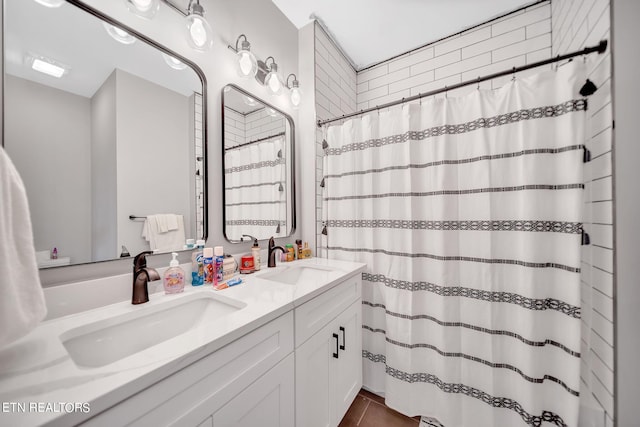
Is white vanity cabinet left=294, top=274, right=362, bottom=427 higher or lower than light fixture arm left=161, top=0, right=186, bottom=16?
lower

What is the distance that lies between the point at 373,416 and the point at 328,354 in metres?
0.64

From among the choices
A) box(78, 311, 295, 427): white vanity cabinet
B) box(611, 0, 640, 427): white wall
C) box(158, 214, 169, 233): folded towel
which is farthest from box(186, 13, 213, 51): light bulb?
box(611, 0, 640, 427): white wall

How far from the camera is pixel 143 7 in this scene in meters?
0.88

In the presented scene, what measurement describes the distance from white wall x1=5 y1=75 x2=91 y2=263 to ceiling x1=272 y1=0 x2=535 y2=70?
1465 millimetres

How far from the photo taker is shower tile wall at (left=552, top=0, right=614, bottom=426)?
877mm

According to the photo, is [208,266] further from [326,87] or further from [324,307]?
[326,87]

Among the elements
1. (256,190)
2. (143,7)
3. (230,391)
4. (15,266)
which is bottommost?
(230,391)

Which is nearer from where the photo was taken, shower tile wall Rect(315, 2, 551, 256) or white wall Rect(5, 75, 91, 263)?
white wall Rect(5, 75, 91, 263)

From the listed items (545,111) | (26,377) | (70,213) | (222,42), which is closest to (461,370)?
(545,111)

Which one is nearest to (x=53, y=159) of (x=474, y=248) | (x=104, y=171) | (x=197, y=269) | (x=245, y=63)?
(x=104, y=171)

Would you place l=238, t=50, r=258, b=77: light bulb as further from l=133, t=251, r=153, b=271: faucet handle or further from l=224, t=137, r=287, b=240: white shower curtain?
l=133, t=251, r=153, b=271: faucet handle

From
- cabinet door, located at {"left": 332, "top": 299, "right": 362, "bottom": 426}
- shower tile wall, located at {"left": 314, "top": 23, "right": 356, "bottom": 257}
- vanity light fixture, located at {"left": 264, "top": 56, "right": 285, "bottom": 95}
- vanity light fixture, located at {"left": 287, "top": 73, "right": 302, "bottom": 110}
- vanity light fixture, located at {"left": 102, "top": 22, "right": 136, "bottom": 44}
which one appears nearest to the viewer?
A: vanity light fixture, located at {"left": 102, "top": 22, "right": 136, "bottom": 44}

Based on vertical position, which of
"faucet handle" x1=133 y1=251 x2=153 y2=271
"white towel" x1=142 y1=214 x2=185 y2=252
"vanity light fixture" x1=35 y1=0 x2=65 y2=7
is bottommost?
"faucet handle" x1=133 y1=251 x2=153 y2=271

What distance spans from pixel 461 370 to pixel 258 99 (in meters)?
1.94
